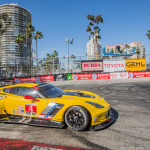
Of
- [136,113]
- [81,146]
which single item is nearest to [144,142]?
[81,146]

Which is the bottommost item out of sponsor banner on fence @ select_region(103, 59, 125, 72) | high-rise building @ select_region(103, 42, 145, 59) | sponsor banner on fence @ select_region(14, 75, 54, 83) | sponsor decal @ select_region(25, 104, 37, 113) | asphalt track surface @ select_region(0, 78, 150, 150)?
asphalt track surface @ select_region(0, 78, 150, 150)

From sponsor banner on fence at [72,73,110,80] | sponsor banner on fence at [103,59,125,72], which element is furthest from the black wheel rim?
sponsor banner on fence at [103,59,125,72]

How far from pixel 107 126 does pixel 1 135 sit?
2.78 metres

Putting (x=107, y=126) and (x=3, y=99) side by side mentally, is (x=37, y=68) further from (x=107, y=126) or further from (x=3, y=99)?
(x=107, y=126)

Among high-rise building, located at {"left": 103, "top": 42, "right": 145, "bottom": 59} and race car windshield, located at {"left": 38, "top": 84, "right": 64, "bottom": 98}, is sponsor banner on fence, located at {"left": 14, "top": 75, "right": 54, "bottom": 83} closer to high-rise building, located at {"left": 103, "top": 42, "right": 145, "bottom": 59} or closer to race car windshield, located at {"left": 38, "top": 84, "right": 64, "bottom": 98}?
high-rise building, located at {"left": 103, "top": 42, "right": 145, "bottom": 59}

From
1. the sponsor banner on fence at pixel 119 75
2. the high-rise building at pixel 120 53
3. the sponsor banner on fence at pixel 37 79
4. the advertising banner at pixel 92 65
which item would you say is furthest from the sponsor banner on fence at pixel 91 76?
the sponsor banner on fence at pixel 37 79

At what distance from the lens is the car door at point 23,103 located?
3.85 m

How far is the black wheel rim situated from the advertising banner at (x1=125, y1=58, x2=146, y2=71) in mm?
19346

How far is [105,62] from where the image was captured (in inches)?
833

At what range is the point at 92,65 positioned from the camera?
21062 mm

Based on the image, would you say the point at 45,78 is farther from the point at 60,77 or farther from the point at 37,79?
the point at 60,77

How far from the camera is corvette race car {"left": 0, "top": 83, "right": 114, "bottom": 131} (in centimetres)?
346

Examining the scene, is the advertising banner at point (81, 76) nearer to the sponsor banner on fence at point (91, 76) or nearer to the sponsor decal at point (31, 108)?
the sponsor banner on fence at point (91, 76)

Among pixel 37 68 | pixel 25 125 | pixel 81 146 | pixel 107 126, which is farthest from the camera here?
Result: pixel 37 68
